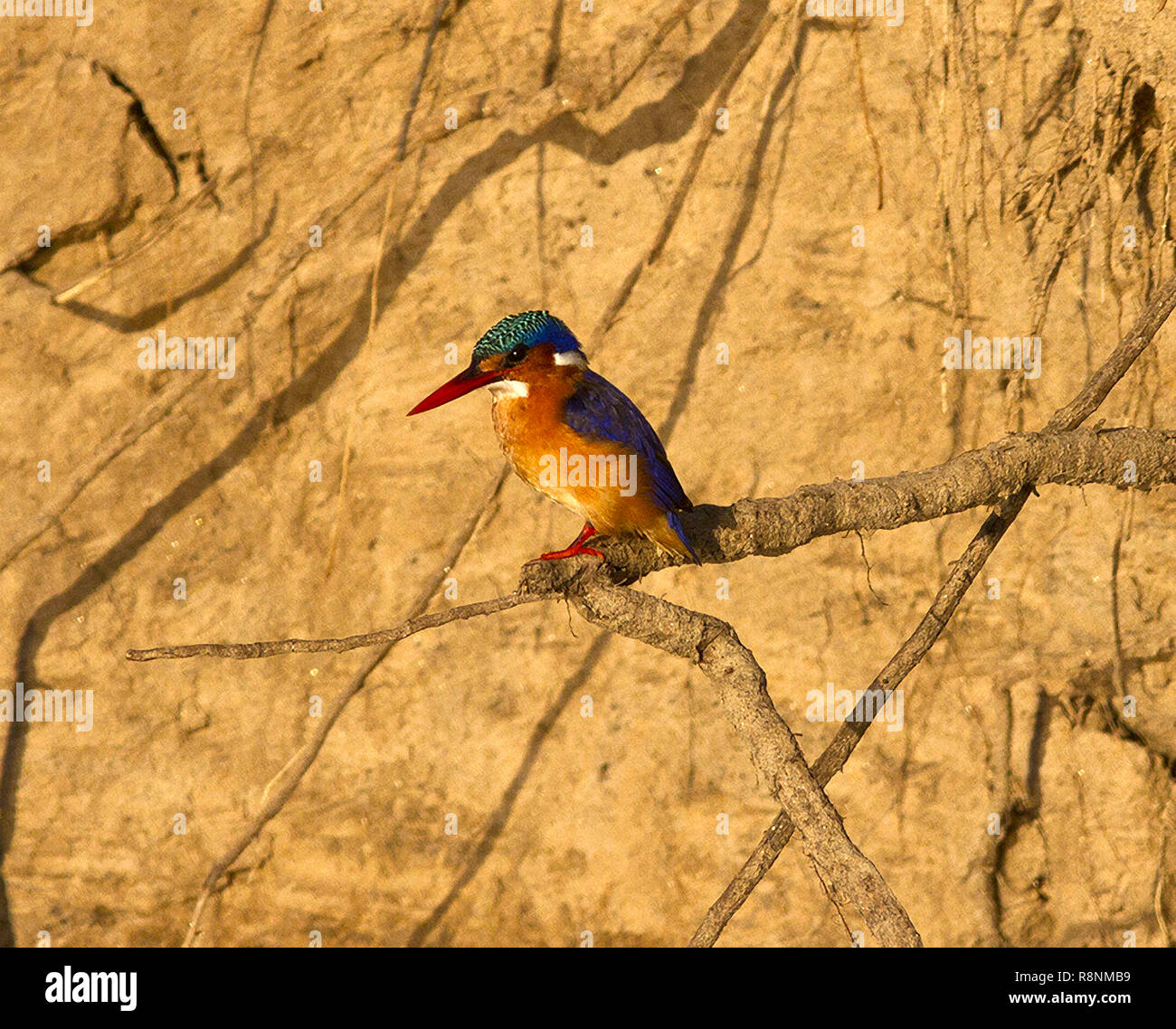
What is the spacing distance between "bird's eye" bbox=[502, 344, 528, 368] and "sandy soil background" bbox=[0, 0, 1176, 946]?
1.49 meters

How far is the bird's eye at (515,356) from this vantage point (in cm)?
→ 227

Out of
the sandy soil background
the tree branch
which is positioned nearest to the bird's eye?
the tree branch

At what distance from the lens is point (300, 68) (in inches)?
149

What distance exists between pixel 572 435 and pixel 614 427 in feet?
0.29

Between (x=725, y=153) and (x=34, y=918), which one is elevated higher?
(x=725, y=153)

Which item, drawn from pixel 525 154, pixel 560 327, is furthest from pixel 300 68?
pixel 560 327

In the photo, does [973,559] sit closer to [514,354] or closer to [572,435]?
[572,435]

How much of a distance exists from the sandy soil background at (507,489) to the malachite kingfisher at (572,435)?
1463 mm

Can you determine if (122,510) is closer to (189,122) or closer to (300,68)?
(189,122)

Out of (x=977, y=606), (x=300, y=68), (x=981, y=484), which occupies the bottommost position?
(x=977, y=606)

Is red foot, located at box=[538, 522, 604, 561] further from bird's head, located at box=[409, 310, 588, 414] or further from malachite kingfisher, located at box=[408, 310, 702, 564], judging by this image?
bird's head, located at box=[409, 310, 588, 414]

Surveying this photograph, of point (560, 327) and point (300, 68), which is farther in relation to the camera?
point (300, 68)

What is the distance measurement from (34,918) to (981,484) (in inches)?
125

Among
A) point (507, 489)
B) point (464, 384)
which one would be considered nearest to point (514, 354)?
point (464, 384)
